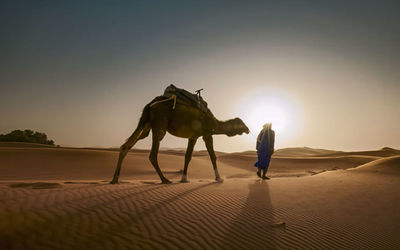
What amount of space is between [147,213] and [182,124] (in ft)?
14.3

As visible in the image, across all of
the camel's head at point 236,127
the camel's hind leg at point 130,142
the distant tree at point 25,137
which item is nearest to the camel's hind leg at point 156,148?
the camel's hind leg at point 130,142

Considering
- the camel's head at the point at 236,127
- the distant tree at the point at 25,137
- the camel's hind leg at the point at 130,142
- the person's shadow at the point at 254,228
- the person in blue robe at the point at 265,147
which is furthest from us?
the distant tree at the point at 25,137

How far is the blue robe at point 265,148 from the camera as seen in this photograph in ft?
33.3

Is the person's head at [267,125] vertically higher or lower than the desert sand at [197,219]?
higher

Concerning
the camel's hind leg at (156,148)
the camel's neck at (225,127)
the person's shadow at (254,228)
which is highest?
the camel's neck at (225,127)

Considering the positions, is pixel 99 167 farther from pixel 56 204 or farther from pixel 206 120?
pixel 56 204

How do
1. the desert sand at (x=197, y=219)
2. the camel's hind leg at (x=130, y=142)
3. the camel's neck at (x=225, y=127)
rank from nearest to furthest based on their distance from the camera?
the desert sand at (x=197, y=219) → the camel's hind leg at (x=130, y=142) → the camel's neck at (x=225, y=127)

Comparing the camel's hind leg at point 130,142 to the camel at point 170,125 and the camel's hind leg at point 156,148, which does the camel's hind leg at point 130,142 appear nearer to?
the camel at point 170,125

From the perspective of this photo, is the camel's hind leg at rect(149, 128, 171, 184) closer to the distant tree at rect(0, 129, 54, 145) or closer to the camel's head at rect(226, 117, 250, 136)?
the camel's head at rect(226, 117, 250, 136)

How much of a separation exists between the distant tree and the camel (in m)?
42.6

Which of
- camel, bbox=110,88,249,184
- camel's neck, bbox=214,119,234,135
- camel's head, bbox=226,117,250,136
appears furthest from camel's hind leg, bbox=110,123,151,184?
camel's head, bbox=226,117,250,136

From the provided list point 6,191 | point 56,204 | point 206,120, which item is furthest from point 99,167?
point 56,204

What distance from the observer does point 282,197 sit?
18.9ft

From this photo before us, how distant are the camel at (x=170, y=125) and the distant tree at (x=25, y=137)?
42553 millimetres
